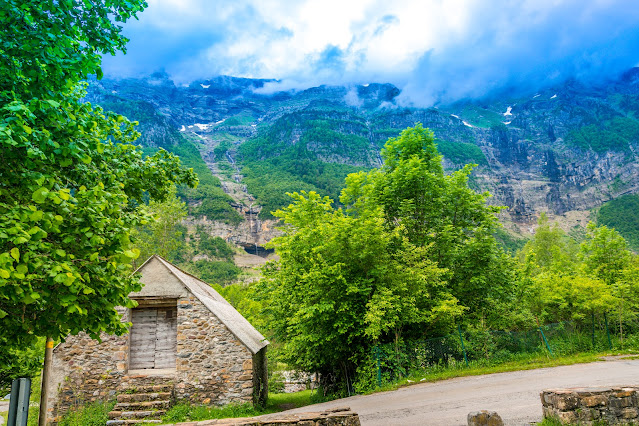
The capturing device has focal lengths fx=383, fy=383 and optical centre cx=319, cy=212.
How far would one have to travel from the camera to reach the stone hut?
13.4 m

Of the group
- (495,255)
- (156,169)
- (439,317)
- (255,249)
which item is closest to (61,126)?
(156,169)

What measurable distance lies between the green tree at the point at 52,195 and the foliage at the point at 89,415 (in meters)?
A: 8.11

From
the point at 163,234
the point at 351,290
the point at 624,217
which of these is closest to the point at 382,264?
the point at 351,290

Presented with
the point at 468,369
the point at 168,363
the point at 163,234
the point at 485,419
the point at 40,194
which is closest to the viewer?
the point at 40,194

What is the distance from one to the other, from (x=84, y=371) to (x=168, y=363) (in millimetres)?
2806

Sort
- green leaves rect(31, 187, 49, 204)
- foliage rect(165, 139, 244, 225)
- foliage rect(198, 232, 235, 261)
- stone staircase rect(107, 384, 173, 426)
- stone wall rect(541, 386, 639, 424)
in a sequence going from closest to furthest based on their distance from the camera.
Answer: green leaves rect(31, 187, 49, 204) → stone wall rect(541, 386, 639, 424) → stone staircase rect(107, 384, 173, 426) → foliage rect(198, 232, 235, 261) → foliage rect(165, 139, 244, 225)

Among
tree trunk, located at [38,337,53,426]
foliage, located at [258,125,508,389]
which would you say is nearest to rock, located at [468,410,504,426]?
foliage, located at [258,125,508,389]

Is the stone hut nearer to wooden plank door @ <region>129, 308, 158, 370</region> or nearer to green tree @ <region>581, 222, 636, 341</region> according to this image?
wooden plank door @ <region>129, 308, 158, 370</region>

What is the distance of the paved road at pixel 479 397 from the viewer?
30.7 ft

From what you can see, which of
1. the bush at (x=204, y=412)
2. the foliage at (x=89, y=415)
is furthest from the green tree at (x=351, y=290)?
the foliage at (x=89, y=415)

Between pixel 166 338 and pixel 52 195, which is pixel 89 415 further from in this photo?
pixel 52 195

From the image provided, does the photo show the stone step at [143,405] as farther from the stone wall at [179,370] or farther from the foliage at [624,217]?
the foliage at [624,217]

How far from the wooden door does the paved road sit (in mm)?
5805

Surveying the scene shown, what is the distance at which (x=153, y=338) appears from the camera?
14.6 metres
